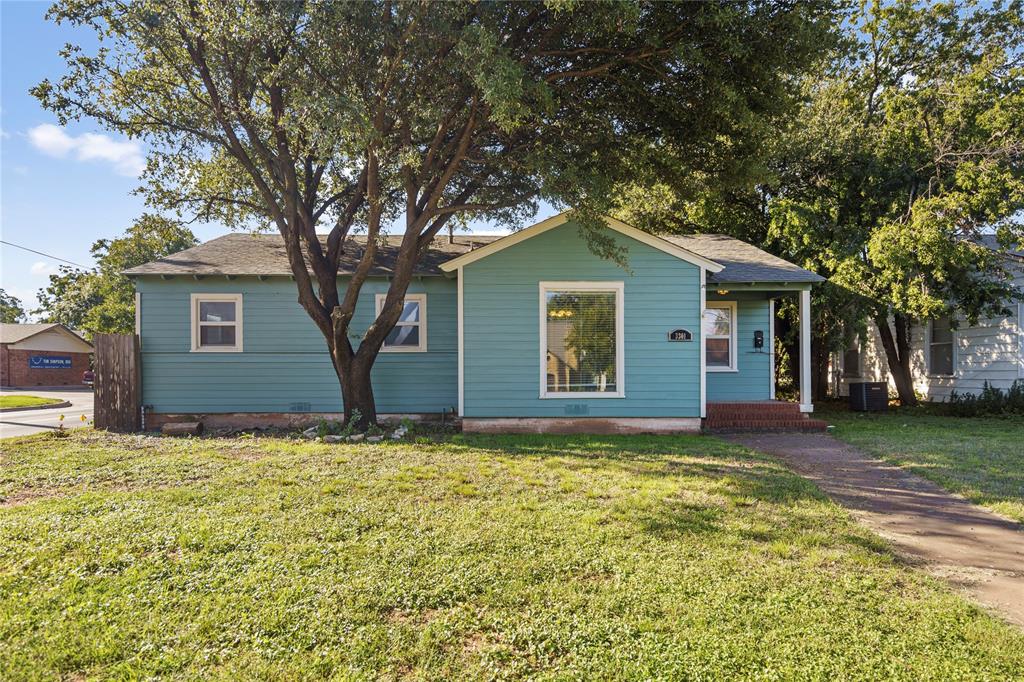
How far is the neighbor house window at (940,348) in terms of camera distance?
1388 centimetres

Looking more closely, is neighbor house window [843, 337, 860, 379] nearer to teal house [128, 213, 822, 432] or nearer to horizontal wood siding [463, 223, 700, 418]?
teal house [128, 213, 822, 432]

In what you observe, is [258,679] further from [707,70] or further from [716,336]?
[716,336]

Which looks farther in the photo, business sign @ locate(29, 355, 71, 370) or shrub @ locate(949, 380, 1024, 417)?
business sign @ locate(29, 355, 71, 370)

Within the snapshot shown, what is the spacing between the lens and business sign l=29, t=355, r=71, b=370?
103ft

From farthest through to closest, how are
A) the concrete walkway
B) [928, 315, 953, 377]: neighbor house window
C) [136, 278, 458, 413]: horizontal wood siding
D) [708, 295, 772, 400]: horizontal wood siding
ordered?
1. [928, 315, 953, 377]: neighbor house window
2. [708, 295, 772, 400]: horizontal wood siding
3. [136, 278, 458, 413]: horizontal wood siding
4. the concrete walkway

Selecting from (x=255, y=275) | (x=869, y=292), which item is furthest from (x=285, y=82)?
(x=869, y=292)

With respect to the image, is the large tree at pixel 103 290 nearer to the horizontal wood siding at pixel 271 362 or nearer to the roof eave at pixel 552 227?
the horizontal wood siding at pixel 271 362

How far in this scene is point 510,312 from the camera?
9.60 meters

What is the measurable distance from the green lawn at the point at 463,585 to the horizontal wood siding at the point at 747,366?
5.93m

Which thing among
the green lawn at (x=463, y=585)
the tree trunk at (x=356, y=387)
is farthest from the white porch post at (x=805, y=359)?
the tree trunk at (x=356, y=387)

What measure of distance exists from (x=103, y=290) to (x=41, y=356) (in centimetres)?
902

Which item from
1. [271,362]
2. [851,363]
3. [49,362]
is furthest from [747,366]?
[49,362]

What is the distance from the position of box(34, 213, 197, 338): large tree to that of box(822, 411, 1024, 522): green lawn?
30780 mm

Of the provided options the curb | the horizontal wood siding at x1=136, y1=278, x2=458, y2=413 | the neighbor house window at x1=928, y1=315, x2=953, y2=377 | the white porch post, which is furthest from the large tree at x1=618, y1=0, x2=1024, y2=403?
the curb
